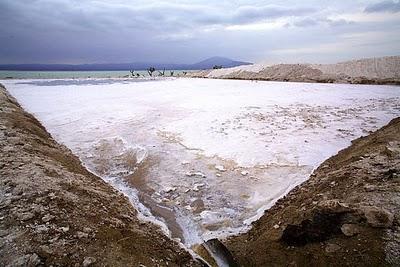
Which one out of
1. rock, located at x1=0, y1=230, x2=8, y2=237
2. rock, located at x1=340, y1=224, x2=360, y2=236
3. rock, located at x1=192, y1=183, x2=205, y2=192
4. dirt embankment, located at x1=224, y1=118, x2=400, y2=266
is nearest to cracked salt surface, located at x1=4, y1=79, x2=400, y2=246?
rock, located at x1=192, y1=183, x2=205, y2=192

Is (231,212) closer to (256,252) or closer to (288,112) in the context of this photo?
(256,252)

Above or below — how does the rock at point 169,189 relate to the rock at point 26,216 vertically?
below

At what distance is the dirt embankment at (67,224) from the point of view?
378 cm

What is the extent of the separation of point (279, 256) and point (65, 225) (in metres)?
3.00

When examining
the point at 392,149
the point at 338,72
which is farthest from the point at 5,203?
the point at 338,72

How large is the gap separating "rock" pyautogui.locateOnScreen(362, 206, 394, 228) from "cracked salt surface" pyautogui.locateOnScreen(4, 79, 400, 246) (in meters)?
2.20

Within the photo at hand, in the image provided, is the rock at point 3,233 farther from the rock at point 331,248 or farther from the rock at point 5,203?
the rock at point 331,248

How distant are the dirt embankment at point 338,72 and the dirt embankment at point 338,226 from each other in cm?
2713

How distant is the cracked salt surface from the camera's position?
6.38 meters

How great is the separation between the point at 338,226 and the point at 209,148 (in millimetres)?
5575

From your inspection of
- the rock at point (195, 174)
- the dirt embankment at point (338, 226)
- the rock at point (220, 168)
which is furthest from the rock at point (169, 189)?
the dirt embankment at point (338, 226)

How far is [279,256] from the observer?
4203 millimetres

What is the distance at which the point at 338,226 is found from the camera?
4184 millimetres

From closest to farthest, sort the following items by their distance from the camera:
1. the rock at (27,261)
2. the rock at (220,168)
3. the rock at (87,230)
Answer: the rock at (27,261) < the rock at (87,230) < the rock at (220,168)
